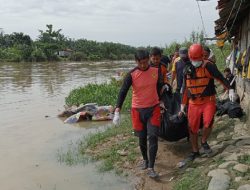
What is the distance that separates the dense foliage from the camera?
2330 inches

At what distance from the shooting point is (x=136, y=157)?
22.4 ft

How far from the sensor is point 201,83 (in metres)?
5.65

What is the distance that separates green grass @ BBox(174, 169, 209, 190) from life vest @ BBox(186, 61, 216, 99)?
3.58ft

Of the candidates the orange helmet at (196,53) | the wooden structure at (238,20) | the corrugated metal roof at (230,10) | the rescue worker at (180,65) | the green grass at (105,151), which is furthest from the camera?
the rescue worker at (180,65)

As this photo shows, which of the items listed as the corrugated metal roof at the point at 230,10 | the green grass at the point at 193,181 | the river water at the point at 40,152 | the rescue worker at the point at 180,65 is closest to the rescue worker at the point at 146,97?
the green grass at the point at 193,181

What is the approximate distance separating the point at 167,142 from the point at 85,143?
196 cm

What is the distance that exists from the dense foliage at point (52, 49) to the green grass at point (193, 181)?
54.9 meters

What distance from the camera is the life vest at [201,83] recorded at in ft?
18.4

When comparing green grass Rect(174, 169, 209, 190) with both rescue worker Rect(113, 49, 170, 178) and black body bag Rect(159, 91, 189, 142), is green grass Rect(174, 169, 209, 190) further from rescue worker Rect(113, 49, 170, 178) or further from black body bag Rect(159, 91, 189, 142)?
black body bag Rect(159, 91, 189, 142)

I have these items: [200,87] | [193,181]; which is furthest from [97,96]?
[193,181]

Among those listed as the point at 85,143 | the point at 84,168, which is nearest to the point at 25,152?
the point at 85,143

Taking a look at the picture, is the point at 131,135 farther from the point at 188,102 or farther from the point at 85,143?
the point at 188,102

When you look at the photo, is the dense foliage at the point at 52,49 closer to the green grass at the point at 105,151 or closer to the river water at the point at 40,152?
the river water at the point at 40,152

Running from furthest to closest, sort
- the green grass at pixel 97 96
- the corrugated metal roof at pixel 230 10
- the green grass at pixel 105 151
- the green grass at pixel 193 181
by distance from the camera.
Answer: the green grass at pixel 97 96 < the corrugated metal roof at pixel 230 10 < the green grass at pixel 105 151 < the green grass at pixel 193 181
